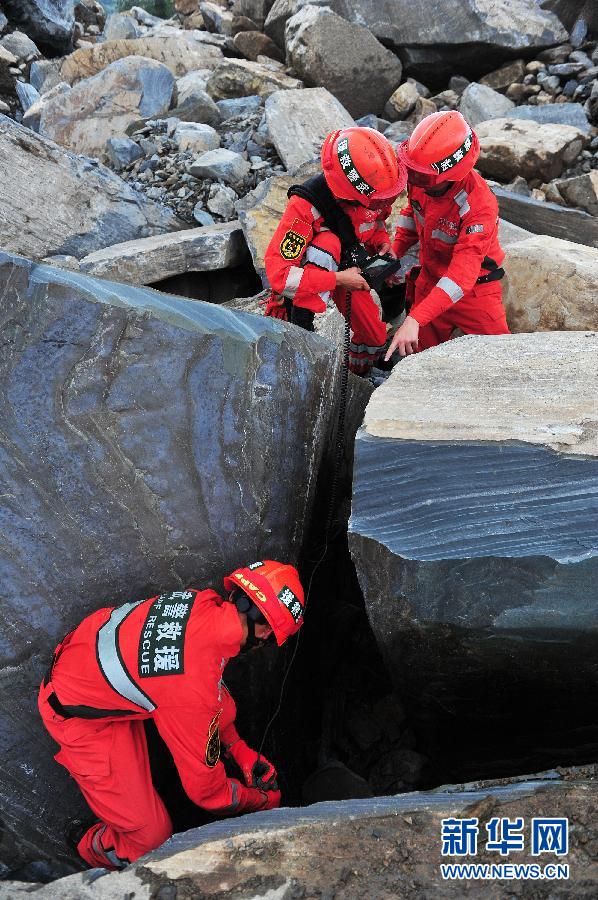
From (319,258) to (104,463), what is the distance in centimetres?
149

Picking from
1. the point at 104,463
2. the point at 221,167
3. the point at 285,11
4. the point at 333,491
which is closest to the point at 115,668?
the point at 104,463

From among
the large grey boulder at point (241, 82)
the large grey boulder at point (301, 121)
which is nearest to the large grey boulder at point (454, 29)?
the large grey boulder at point (241, 82)

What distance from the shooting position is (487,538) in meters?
1.74

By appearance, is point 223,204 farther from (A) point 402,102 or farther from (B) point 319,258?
(A) point 402,102

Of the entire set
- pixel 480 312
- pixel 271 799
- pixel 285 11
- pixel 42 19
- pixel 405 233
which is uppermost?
pixel 42 19

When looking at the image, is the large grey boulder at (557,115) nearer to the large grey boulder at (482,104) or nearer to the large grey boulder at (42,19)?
the large grey boulder at (482,104)

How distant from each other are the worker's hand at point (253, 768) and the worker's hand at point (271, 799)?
3 cm

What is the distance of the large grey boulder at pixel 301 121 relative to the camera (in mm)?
5672

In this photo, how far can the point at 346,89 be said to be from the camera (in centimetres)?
721

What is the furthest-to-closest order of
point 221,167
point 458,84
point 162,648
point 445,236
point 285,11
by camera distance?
point 285,11, point 458,84, point 221,167, point 445,236, point 162,648

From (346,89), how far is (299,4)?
187cm

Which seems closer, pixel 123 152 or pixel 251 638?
pixel 251 638

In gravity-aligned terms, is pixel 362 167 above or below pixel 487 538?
above

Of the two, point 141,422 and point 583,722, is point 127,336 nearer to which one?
point 141,422
